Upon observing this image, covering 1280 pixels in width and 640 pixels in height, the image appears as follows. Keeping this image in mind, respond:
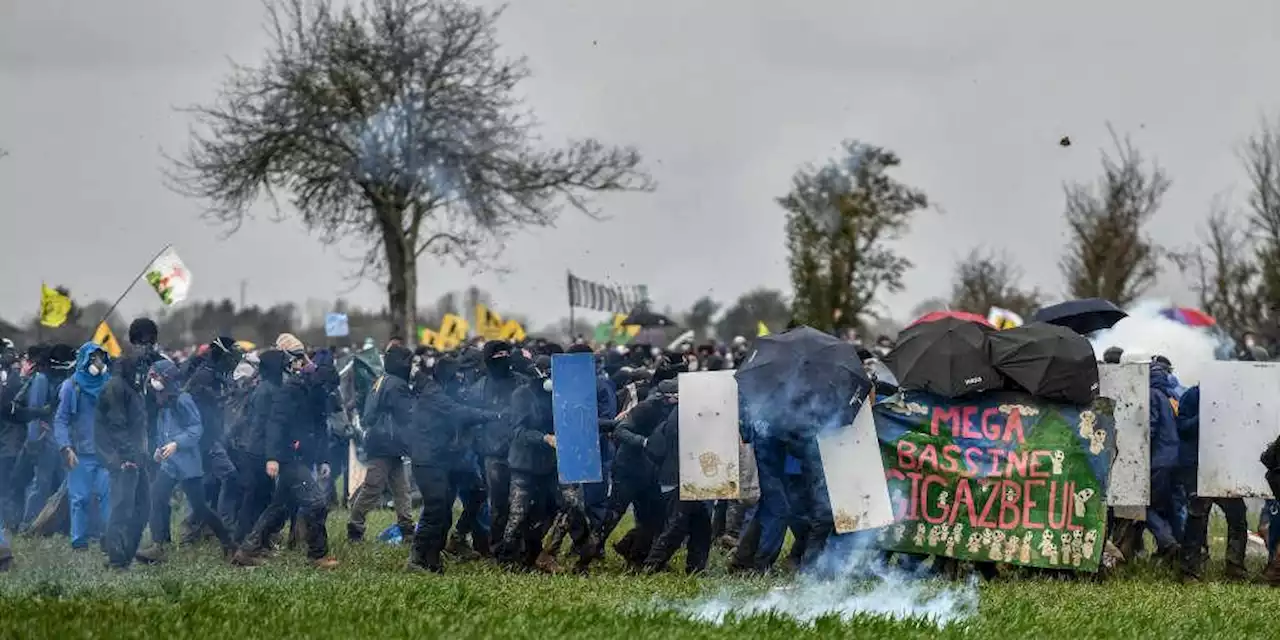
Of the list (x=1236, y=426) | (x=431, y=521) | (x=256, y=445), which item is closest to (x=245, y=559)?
(x=256, y=445)

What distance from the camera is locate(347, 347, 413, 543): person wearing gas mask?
13.6m

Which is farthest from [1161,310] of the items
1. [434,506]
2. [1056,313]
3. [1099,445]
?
[434,506]

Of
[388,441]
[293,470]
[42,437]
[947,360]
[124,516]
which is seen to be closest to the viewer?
[124,516]

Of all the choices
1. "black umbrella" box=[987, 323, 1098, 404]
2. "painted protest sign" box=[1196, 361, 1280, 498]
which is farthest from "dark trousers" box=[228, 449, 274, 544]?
"painted protest sign" box=[1196, 361, 1280, 498]

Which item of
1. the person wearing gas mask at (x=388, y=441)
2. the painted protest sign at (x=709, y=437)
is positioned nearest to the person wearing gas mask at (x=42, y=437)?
the person wearing gas mask at (x=388, y=441)

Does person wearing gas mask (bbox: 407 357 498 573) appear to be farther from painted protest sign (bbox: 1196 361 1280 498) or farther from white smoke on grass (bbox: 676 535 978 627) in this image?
painted protest sign (bbox: 1196 361 1280 498)

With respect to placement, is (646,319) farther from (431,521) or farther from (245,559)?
(431,521)

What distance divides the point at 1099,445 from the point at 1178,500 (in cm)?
150

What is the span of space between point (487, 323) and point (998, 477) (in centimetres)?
1756

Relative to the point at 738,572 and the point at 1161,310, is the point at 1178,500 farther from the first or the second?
the point at 1161,310

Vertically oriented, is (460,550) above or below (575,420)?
below

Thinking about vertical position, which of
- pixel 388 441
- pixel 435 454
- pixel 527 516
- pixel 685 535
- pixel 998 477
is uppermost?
pixel 388 441

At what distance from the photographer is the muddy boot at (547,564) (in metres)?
13.4

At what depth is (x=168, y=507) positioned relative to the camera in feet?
46.6
